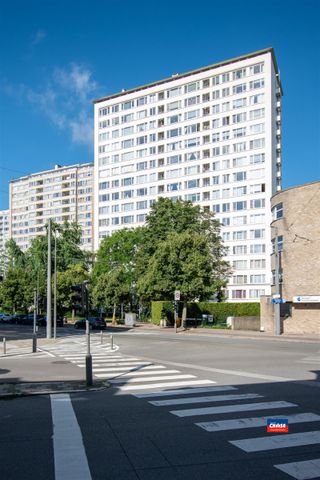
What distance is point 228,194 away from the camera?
8281 centimetres

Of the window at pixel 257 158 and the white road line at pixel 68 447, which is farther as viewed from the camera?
the window at pixel 257 158

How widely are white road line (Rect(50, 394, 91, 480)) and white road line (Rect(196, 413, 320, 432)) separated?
87.8 inches

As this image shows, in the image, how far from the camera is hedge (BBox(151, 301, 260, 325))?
5612 cm

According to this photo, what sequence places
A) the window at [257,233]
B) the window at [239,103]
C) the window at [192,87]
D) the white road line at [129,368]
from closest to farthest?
the white road line at [129,368], the window at [257,233], the window at [239,103], the window at [192,87]

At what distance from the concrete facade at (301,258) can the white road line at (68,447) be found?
31767 mm

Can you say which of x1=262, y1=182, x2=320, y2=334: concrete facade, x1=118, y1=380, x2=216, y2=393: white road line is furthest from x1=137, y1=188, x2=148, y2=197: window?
x1=118, y1=380, x2=216, y2=393: white road line

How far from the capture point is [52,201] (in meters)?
142

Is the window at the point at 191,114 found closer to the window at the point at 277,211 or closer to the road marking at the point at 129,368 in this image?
the window at the point at 277,211

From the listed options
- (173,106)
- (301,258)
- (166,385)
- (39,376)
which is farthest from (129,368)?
(173,106)

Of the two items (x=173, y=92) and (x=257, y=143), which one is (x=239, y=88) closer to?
(x=257, y=143)

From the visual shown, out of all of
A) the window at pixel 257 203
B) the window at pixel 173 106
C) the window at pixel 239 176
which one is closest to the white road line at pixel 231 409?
the window at pixel 257 203

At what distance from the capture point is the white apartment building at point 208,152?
7975 cm

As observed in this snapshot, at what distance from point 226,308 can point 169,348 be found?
101 ft

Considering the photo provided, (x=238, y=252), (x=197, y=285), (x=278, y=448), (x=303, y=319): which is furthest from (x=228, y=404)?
(x=238, y=252)
